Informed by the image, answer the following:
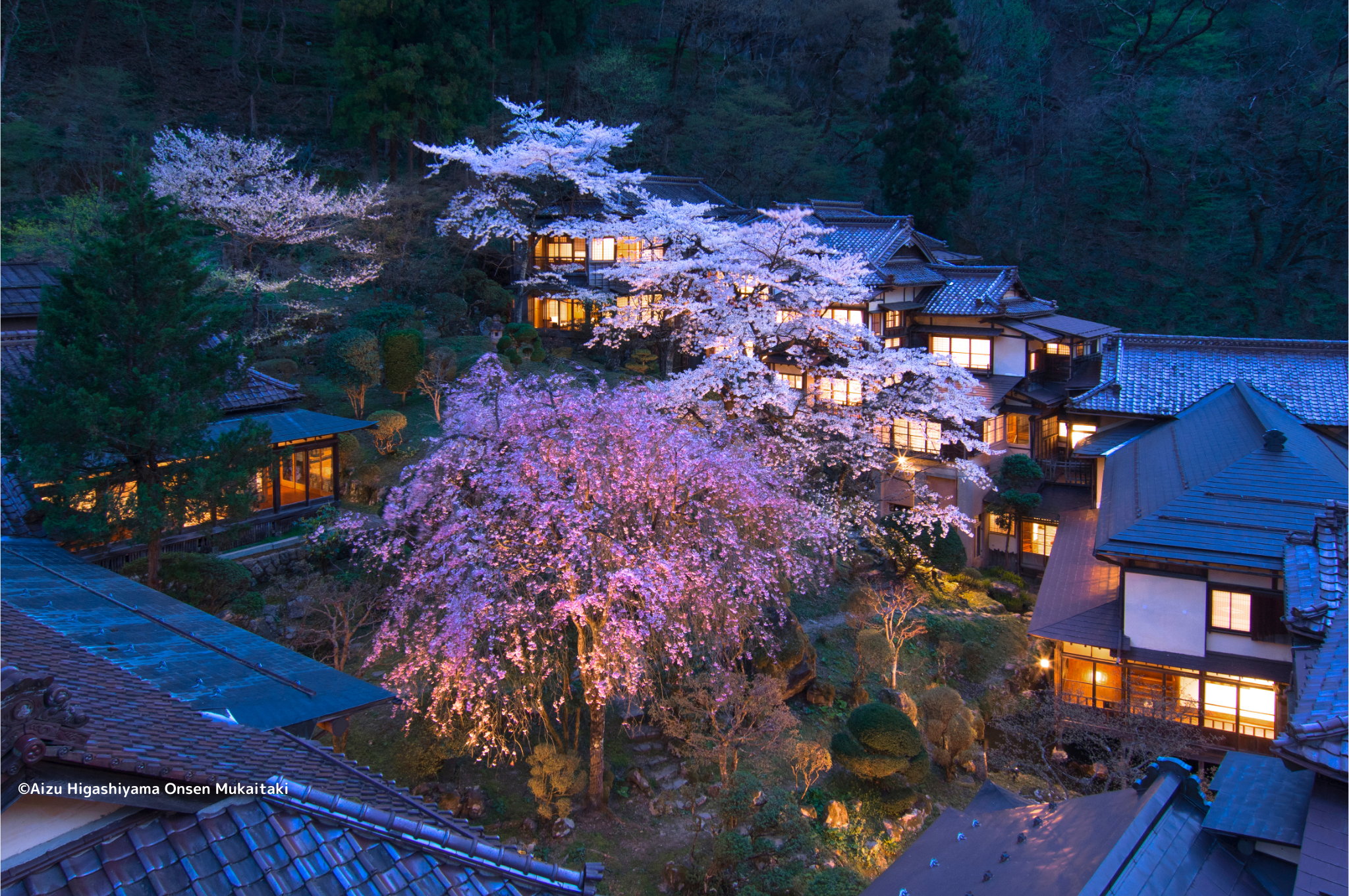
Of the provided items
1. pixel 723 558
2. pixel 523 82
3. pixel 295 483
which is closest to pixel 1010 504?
pixel 723 558

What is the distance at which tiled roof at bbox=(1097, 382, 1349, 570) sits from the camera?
1260 cm

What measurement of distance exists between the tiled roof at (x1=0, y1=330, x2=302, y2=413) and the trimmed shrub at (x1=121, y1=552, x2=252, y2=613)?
3.37 metres

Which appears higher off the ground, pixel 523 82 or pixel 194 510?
pixel 523 82

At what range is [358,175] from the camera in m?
32.4

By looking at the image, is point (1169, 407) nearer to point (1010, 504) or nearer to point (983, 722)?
point (1010, 504)

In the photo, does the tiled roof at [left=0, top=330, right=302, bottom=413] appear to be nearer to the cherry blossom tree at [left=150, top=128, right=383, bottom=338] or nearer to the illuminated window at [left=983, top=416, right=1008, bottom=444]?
the cherry blossom tree at [left=150, top=128, right=383, bottom=338]

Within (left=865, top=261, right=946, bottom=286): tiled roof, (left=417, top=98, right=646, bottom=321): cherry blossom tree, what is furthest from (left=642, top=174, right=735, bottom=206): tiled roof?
(left=865, top=261, right=946, bottom=286): tiled roof

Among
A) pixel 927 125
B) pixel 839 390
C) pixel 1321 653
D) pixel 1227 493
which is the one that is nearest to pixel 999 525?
pixel 839 390

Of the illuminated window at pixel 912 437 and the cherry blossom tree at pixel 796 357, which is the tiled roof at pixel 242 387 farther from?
the illuminated window at pixel 912 437

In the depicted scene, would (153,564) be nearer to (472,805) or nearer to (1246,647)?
(472,805)

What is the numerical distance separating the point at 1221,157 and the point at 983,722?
127 feet

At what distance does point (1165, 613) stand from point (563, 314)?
23.2 meters

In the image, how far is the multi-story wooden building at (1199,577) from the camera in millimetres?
12664

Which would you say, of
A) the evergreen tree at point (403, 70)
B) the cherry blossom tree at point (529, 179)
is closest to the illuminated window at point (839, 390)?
the cherry blossom tree at point (529, 179)
